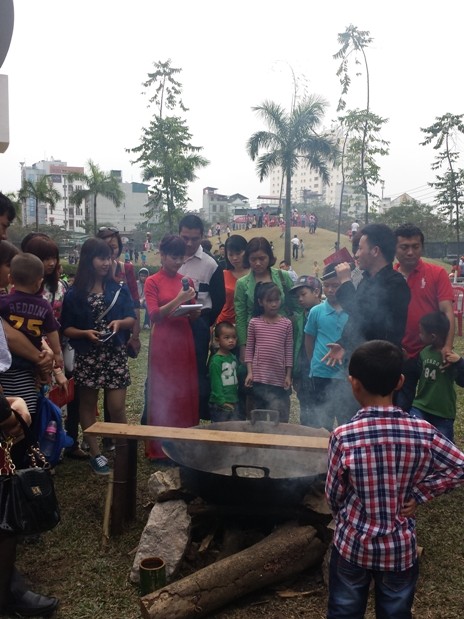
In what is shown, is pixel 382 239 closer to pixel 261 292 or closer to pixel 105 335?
pixel 261 292

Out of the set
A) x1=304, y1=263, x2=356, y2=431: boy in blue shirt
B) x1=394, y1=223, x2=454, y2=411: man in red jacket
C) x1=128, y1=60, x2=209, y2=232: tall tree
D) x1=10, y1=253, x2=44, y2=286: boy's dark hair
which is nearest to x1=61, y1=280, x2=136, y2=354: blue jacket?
x1=10, y1=253, x2=44, y2=286: boy's dark hair

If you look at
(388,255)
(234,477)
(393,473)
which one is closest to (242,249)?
(388,255)

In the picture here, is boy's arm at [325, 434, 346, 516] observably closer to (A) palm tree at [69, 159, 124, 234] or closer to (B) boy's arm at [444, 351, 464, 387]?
(B) boy's arm at [444, 351, 464, 387]

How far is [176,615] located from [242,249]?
3.22 metres

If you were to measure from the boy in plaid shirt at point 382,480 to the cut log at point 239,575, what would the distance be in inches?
35.5

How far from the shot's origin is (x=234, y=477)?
3.15 meters

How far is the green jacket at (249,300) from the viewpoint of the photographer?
4.79 meters

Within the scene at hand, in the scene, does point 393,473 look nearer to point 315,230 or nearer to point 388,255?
point 388,255

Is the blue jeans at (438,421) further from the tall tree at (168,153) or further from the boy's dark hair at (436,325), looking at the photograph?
the tall tree at (168,153)

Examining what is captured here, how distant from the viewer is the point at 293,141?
24047 millimetres

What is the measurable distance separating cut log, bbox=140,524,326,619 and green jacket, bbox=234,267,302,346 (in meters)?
1.95

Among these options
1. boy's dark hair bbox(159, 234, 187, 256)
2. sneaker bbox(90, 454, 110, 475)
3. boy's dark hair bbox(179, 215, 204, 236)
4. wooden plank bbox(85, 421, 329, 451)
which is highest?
boy's dark hair bbox(179, 215, 204, 236)

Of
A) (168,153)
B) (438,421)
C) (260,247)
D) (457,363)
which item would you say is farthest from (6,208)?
(168,153)

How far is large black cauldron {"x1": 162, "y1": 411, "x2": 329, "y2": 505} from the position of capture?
3.16m
